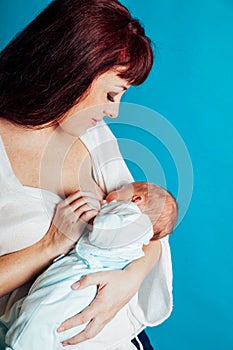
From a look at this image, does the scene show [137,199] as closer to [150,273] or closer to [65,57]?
[150,273]

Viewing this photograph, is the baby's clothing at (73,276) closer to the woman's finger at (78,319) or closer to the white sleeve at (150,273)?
the woman's finger at (78,319)

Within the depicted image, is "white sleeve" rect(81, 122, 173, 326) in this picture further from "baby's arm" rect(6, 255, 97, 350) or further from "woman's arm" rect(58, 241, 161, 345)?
"baby's arm" rect(6, 255, 97, 350)


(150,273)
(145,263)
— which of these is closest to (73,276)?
(145,263)

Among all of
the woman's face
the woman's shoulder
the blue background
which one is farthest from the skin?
the blue background

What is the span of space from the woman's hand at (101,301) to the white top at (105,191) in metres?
0.14

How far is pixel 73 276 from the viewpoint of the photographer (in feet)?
3.37

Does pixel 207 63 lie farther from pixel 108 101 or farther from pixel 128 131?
pixel 108 101

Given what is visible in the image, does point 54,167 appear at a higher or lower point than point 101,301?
higher

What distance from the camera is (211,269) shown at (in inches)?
73.5

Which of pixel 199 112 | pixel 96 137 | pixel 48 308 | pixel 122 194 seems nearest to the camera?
pixel 48 308

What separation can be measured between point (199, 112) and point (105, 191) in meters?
0.60

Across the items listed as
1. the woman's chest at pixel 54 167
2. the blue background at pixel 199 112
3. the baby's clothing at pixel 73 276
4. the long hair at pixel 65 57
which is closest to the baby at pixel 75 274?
the baby's clothing at pixel 73 276

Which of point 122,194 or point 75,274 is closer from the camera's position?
point 75,274

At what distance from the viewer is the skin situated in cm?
106
